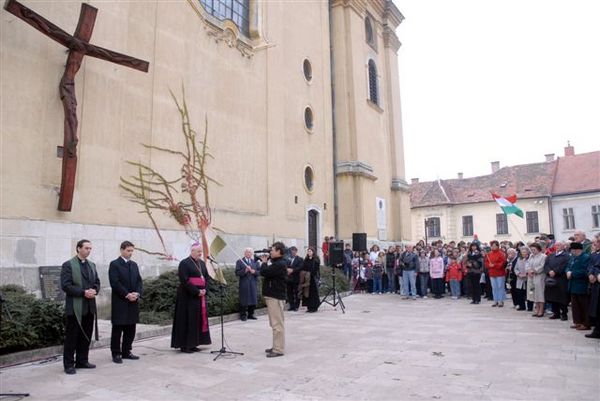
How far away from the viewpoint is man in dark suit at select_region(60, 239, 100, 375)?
689cm

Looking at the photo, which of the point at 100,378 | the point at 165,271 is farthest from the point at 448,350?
the point at 165,271

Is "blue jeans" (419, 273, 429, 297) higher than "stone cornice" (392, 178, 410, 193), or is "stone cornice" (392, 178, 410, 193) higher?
"stone cornice" (392, 178, 410, 193)

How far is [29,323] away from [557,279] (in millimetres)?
10266

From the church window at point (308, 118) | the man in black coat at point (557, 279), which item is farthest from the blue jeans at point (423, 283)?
the church window at point (308, 118)

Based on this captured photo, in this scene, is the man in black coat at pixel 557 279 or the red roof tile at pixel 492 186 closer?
the man in black coat at pixel 557 279

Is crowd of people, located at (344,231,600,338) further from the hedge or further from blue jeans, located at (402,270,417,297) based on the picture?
the hedge

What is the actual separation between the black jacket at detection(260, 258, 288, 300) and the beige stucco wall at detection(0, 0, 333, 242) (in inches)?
224

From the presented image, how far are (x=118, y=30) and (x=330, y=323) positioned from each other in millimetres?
9141

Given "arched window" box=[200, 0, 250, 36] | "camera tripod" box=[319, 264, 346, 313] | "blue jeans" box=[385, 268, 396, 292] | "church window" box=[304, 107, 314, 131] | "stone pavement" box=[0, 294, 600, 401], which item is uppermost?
"arched window" box=[200, 0, 250, 36]

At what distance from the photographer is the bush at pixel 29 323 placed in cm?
730

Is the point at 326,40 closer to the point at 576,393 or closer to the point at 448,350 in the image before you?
the point at 448,350

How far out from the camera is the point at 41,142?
1077 cm

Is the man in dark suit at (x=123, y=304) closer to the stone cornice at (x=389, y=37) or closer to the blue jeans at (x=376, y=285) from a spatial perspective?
the blue jeans at (x=376, y=285)

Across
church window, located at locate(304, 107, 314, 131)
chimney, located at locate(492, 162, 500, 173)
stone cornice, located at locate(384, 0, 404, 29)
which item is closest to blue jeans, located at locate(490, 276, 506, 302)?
church window, located at locate(304, 107, 314, 131)
